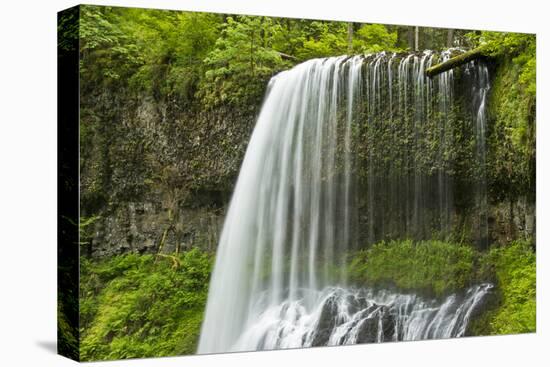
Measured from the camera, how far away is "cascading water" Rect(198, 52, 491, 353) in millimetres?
9906

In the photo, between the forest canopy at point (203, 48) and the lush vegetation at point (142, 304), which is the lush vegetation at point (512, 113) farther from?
the lush vegetation at point (142, 304)

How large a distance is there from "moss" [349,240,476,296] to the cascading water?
0.10m

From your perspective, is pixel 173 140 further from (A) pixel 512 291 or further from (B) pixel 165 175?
(A) pixel 512 291

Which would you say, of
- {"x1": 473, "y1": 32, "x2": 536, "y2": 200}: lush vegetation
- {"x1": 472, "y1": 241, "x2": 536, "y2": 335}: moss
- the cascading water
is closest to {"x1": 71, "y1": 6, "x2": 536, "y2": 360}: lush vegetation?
the cascading water

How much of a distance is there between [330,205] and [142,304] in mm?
1984

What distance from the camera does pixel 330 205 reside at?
33.5ft

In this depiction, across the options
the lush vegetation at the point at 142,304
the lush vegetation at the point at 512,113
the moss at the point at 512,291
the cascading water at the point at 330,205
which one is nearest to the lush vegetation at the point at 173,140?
the lush vegetation at the point at 142,304

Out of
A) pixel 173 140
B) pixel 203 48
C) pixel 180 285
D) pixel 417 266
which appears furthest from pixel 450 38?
pixel 180 285

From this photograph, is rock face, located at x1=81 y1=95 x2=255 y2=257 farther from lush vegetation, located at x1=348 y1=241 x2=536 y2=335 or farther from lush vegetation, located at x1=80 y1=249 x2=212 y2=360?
lush vegetation, located at x1=348 y1=241 x2=536 y2=335

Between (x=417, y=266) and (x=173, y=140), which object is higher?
(x=173, y=140)

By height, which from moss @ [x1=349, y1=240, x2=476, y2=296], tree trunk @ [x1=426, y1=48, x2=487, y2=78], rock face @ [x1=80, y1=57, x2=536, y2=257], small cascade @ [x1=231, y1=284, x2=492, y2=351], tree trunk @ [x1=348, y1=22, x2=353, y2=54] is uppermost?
tree trunk @ [x1=348, y1=22, x2=353, y2=54]

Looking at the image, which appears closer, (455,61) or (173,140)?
(173,140)

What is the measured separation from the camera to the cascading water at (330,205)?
991 cm

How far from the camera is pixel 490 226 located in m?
10.9
